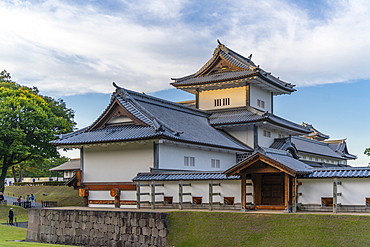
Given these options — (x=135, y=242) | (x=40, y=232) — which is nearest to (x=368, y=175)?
(x=135, y=242)

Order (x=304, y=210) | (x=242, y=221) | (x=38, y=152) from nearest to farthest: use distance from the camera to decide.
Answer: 1. (x=242, y=221)
2. (x=304, y=210)
3. (x=38, y=152)

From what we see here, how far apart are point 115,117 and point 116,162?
12.9ft

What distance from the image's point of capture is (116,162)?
30359 millimetres

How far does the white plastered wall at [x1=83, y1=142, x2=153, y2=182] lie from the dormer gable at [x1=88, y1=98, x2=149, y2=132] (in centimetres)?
219

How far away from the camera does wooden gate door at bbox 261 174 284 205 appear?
24.4m

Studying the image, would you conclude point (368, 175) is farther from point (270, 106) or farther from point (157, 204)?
point (270, 106)

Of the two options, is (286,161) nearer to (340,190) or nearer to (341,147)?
(340,190)

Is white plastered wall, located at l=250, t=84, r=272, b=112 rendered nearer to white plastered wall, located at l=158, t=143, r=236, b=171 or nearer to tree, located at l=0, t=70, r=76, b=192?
white plastered wall, located at l=158, t=143, r=236, b=171

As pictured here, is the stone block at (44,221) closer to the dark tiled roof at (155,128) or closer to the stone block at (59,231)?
the stone block at (59,231)

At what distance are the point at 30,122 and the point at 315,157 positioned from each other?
1575 inches

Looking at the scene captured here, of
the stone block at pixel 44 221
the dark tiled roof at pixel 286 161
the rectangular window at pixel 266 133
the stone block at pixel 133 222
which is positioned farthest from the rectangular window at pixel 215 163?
the stone block at pixel 44 221

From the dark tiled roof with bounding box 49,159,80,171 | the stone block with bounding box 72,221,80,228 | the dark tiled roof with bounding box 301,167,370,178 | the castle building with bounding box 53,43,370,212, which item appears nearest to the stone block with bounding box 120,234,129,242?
the castle building with bounding box 53,43,370,212

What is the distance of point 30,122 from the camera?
158 feet

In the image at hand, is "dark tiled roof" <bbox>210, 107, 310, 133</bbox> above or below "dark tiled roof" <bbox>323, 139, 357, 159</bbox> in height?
above
